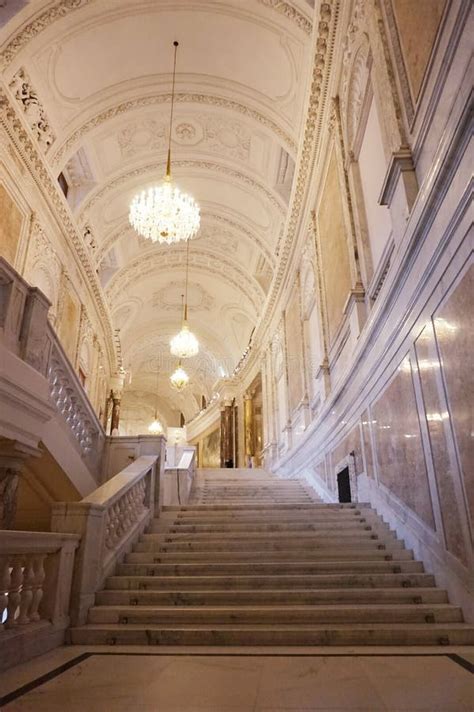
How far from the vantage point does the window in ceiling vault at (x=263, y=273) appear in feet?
54.9

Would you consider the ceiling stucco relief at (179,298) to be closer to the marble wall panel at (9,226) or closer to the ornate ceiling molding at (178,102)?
the ornate ceiling molding at (178,102)

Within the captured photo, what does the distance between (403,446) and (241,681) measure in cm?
308

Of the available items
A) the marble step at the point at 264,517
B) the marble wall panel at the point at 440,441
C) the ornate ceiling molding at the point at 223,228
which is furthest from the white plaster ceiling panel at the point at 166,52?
the marble step at the point at 264,517

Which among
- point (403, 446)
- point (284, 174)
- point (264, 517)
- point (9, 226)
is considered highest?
point (284, 174)

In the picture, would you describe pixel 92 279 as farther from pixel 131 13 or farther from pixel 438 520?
pixel 438 520

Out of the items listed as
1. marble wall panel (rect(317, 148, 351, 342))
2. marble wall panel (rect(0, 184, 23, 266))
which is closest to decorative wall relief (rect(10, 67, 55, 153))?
marble wall panel (rect(0, 184, 23, 266))

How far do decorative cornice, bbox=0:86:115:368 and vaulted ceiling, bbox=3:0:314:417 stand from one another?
2.13 feet

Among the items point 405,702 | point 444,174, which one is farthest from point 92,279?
point 405,702

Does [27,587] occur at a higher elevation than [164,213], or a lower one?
lower

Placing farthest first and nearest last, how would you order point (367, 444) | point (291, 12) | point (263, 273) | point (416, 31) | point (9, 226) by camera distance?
point (263, 273), point (9, 226), point (291, 12), point (367, 444), point (416, 31)

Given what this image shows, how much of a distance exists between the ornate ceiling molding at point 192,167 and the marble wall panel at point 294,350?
107 inches

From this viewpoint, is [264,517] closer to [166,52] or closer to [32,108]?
[32,108]

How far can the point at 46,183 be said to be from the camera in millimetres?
10312

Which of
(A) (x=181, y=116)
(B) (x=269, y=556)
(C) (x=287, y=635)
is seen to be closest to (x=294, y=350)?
(A) (x=181, y=116)
